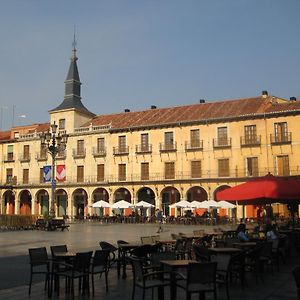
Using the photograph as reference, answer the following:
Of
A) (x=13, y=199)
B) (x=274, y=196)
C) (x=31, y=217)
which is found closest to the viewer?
(x=274, y=196)

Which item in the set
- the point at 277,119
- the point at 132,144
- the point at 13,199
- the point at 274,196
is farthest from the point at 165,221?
the point at 274,196

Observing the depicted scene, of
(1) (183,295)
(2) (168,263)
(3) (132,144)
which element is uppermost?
(3) (132,144)

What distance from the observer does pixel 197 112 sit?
44.0m

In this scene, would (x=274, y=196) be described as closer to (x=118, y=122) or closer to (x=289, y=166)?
(x=289, y=166)

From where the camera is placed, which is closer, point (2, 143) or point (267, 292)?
point (267, 292)

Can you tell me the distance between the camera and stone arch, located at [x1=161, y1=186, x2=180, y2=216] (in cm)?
4303

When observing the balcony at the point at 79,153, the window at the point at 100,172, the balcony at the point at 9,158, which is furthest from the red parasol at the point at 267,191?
A: the balcony at the point at 9,158

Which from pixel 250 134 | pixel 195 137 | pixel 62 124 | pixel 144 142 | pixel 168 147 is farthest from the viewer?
pixel 62 124

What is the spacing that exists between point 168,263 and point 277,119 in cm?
3390

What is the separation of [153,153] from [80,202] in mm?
10606

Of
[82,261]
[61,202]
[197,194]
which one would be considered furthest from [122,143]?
[82,261]

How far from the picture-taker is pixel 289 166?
1500 inches

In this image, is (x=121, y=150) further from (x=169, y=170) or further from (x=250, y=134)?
(x=250, y=134)

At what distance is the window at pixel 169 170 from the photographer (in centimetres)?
4266
